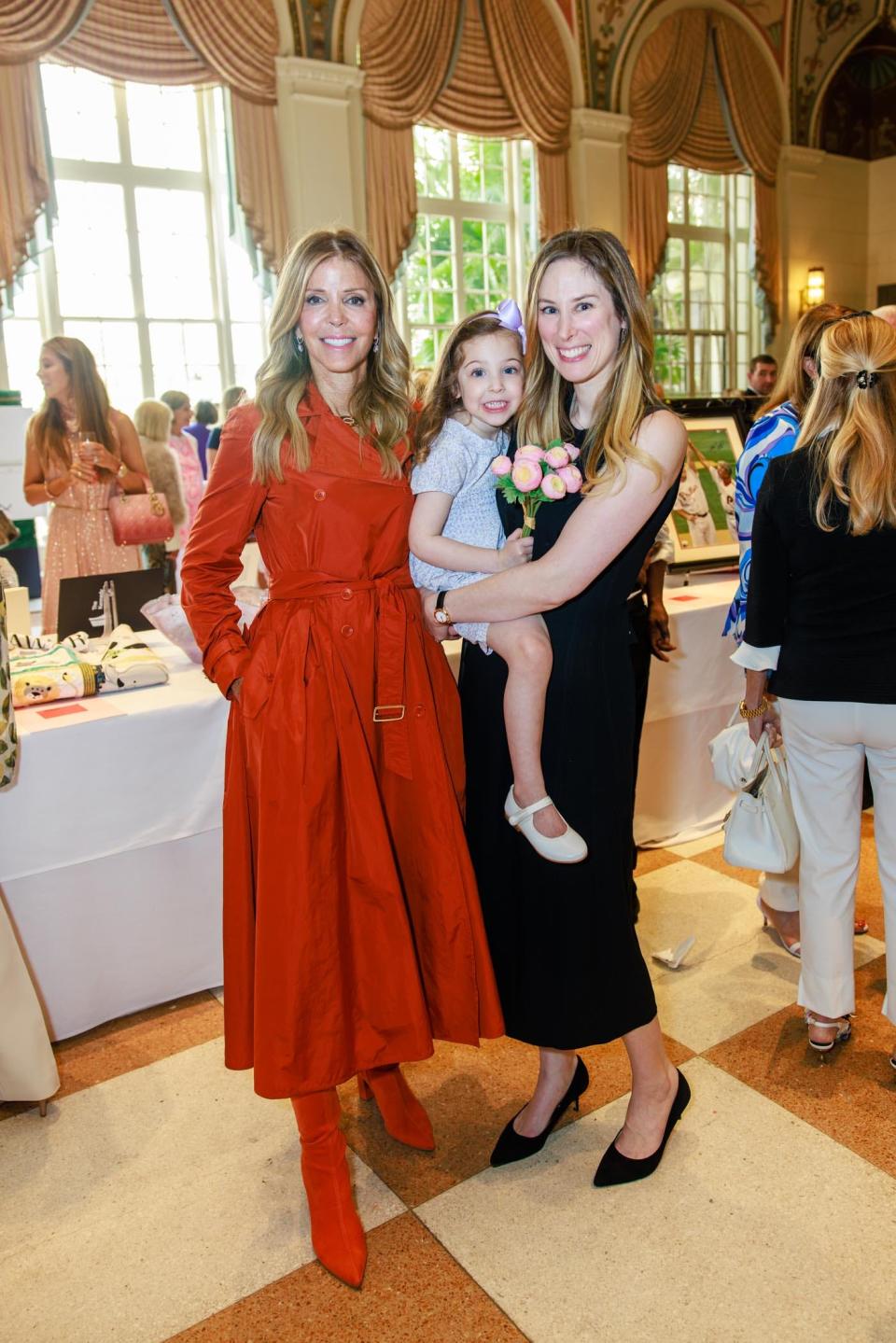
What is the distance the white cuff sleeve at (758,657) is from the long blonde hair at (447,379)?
2.91 ft

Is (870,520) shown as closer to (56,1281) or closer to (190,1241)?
(190,1241)

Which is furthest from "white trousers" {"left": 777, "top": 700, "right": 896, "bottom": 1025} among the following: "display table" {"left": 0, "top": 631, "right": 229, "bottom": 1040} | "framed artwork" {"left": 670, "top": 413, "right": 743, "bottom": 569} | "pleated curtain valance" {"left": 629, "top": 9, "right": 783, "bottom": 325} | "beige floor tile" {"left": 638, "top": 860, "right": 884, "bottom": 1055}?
"pleated curtain valance" {"left": 629, "top": 9, "right": 783, "bottom": 325}

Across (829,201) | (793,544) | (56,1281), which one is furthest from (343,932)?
(829,201)

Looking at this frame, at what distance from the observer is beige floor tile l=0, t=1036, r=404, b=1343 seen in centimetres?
174

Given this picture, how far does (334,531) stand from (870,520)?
1.09 metres

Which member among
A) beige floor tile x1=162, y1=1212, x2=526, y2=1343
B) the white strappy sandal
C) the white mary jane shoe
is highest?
the white mary jane shoe

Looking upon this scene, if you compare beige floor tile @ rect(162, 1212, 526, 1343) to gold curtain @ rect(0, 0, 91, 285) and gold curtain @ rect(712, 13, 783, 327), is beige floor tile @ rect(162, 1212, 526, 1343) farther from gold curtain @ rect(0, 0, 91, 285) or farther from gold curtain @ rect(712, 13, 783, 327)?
gold curtain @ rect(712, 13, 783, 327)

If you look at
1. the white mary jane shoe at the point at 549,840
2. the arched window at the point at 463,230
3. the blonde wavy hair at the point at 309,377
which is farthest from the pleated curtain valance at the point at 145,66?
the white mary jane shoe at the point at 549,840

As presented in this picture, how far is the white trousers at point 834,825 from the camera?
2.18 meters

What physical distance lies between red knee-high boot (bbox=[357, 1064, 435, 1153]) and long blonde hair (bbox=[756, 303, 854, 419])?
191cm

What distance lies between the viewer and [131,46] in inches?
277

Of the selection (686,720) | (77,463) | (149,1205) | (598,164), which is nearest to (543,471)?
(149,1205)

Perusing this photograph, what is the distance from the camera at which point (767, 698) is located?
2.52 m

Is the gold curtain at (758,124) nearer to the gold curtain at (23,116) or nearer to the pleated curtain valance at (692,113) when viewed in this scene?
the pleated curtain valance at (692,113)
